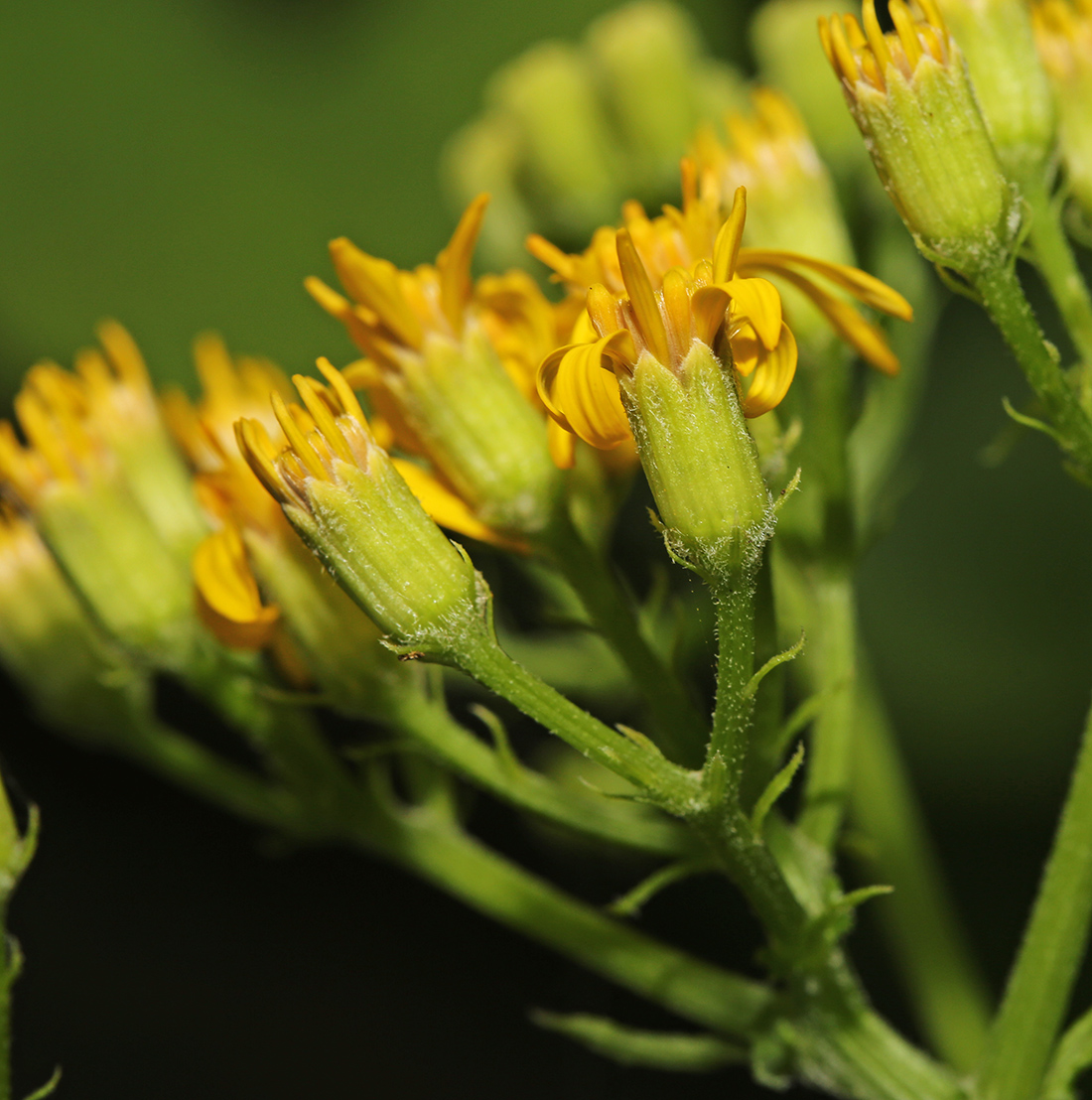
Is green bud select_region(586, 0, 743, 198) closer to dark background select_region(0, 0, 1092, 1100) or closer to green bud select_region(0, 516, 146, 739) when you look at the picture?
dark background select_region(0, 0, 1092, 1100)

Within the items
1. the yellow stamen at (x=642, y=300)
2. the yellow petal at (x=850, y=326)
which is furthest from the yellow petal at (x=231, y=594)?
the yellow petal at (x=850, y=326)

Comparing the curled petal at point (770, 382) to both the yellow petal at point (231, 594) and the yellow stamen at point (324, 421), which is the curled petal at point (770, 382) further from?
the yellow petal at point (231, 594)

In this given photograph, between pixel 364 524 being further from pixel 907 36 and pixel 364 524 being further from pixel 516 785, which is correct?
pixel 907 36

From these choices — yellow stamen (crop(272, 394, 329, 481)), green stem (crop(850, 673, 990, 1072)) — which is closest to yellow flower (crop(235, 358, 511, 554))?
yellow stamen (crop(272, 394, 329, 481))

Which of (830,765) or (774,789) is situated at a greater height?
(774,789)

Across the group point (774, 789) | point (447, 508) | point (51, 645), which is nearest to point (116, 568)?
point (51, 645)

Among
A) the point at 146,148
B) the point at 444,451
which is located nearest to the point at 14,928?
the point at 146,148
